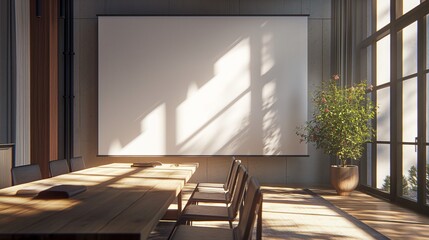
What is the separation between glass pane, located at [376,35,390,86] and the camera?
788cm

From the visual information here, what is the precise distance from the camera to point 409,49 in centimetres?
693

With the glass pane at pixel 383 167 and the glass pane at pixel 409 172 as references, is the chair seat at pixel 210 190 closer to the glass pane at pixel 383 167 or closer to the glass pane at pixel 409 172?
the glass pane at pixel 409 172

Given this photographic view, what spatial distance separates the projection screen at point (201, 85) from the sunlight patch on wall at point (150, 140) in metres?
0.02

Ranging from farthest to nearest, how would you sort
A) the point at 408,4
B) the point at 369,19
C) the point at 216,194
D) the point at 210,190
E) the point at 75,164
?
the point at 369,19
the point at 408,4
the point at 210,190
the point at 75,164
the point at 216,194

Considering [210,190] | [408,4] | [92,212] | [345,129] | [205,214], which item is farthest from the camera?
[345,129]

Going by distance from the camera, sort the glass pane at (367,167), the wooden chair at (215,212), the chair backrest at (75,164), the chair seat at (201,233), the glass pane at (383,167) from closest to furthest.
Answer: the chair seat at (201,233), the wooden chair at (215,212), the chair backrest at (75,164), the glass pane at (383,167), the glass pane at (367,167)

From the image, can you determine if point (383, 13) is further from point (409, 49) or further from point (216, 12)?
point (216, 12)

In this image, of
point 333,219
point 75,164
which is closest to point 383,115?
point 333,219

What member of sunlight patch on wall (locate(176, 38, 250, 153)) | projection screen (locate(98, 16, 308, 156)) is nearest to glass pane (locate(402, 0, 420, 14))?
projection screen (locate(98, 16, 308, 156))

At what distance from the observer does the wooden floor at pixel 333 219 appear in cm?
507

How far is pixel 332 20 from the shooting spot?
9.66 metres

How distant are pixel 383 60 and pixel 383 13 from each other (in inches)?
30.9

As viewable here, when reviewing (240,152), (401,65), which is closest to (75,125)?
(240,152)

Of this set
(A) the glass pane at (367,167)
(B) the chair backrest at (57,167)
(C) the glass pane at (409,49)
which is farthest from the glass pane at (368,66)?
(B) the chair backrest at (57,167)
